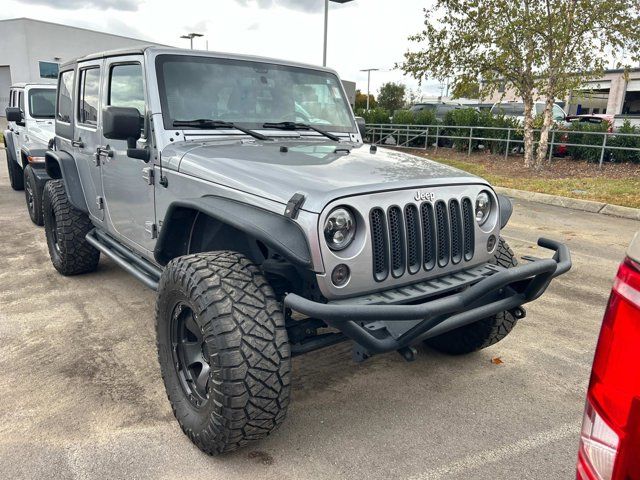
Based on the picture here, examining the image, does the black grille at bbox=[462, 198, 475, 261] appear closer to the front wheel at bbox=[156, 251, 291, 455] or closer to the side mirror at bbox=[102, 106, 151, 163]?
the front wheel at bbox=[156, 251, 291, 455]

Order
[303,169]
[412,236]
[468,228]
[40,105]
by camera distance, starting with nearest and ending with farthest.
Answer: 1. [412,236]
2. [303,169]
3. [468,228]
4. [40,105]

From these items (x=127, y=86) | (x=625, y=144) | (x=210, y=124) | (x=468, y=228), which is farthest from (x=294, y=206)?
(x=625, y=144)

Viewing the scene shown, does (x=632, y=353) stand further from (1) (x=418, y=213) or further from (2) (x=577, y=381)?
(2) (x=577, y=381)

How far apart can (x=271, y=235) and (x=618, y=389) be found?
4.98 feet

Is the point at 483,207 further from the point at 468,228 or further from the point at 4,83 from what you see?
the point at 4,83

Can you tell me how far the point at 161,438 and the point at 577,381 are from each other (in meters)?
2.54

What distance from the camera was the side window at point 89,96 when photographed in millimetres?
4426

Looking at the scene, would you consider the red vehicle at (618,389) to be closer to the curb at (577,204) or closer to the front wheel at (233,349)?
the front wheel at (233,349)

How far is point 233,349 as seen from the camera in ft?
7.70

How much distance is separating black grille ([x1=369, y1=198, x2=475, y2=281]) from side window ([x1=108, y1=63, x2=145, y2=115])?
1.93 metres

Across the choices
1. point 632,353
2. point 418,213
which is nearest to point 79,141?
point 418,213

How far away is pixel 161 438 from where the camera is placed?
278 cm

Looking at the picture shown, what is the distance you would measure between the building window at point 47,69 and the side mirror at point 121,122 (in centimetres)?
3624

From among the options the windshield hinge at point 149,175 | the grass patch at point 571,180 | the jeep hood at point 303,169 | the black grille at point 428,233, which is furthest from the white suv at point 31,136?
the grass patch at point 571,180
